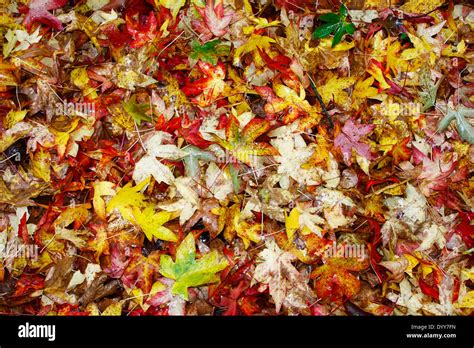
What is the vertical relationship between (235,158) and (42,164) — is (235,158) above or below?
above

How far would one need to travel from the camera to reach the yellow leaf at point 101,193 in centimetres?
160

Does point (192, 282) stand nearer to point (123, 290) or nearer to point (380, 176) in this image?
point (123, 290)

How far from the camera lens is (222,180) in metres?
1.61

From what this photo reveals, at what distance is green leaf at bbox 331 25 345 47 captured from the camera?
5.64ft

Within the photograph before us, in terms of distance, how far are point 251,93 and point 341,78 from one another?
360 mm

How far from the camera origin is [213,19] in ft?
5.58

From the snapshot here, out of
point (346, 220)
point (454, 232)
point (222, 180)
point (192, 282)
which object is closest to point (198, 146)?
point (222, 180)

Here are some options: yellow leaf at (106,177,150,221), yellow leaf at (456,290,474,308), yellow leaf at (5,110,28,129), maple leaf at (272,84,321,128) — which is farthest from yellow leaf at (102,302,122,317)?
yellow leaf at (456,290,474,308)

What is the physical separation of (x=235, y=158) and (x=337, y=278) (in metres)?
0.57

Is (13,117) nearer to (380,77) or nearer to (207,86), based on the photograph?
(207,86)

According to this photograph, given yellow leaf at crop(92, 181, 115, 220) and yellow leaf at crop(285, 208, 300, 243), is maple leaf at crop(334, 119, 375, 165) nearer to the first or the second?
yellow leaf at crop(285, 208, 300, 243)

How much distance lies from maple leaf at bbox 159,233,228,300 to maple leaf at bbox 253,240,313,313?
0.49 ft

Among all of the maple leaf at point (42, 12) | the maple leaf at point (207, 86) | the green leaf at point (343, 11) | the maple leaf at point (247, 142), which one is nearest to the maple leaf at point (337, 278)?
the maple leaf at point (247, 142)

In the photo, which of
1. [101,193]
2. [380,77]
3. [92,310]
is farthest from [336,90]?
[92,310]
